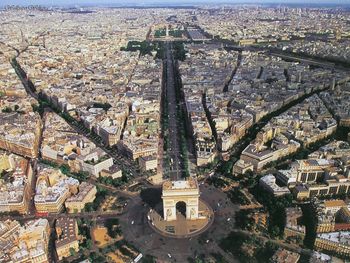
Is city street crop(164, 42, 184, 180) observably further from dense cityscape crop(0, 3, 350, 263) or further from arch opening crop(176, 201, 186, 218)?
arch opening crop(176, 201, 186, 218)

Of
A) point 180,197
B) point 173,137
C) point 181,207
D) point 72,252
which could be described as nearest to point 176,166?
point 173,137

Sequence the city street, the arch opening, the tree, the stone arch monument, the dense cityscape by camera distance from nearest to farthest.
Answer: the tree
the dense cityscape
the stone arch monument
the arch opening
the city street

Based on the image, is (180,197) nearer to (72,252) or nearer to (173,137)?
(72,252)

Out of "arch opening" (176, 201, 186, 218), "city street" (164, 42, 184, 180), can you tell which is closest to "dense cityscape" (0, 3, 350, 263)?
"city street" (164, 42, 184, 180)

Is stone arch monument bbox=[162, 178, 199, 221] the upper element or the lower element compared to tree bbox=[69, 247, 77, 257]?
upper

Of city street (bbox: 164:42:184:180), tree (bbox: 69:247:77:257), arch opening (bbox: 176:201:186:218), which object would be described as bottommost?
tree (bbox: 69:247:77:257)

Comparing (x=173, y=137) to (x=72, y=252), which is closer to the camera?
(x=72, y=252)

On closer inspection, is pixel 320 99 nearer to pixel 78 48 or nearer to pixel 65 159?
pixel 65 159
